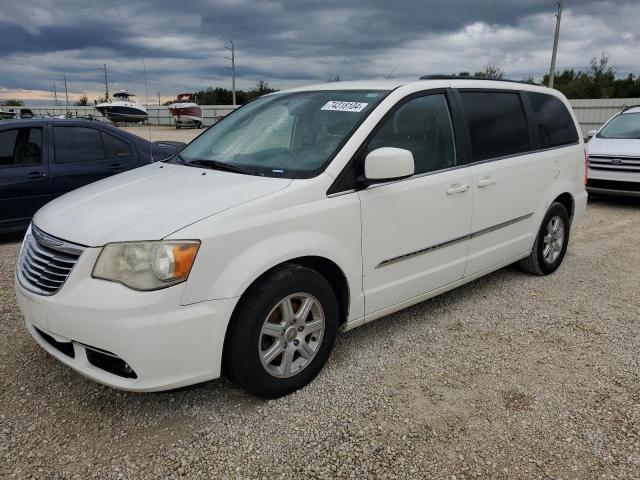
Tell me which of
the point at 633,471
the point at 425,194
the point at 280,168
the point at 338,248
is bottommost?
the point at 633,471

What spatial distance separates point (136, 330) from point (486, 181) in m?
2.69

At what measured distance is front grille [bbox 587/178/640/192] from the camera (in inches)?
323

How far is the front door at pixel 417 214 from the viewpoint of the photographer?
3.15m

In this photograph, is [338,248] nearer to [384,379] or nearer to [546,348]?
[384,379]

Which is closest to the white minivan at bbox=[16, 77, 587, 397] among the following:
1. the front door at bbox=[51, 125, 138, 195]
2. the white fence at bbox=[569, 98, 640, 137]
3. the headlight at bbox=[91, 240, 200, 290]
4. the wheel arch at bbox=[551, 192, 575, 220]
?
the headlight at bbox=[91, 240, 200, 290]

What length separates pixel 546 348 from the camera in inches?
139

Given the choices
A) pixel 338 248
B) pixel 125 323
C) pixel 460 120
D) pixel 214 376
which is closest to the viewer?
pixel 125 323

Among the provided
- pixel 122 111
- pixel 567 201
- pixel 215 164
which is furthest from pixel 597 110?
pixel 122 111

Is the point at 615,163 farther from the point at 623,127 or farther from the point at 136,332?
the point at 136,332

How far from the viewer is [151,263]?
2373 mm

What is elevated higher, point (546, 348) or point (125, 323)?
point (125, 323)

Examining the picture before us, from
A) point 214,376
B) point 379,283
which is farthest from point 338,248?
point 214,376

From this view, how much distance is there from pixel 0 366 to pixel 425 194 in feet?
9.44

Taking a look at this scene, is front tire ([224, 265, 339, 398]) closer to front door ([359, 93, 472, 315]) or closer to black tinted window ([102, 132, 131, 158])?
front door ([359, 93, 472, 315])
